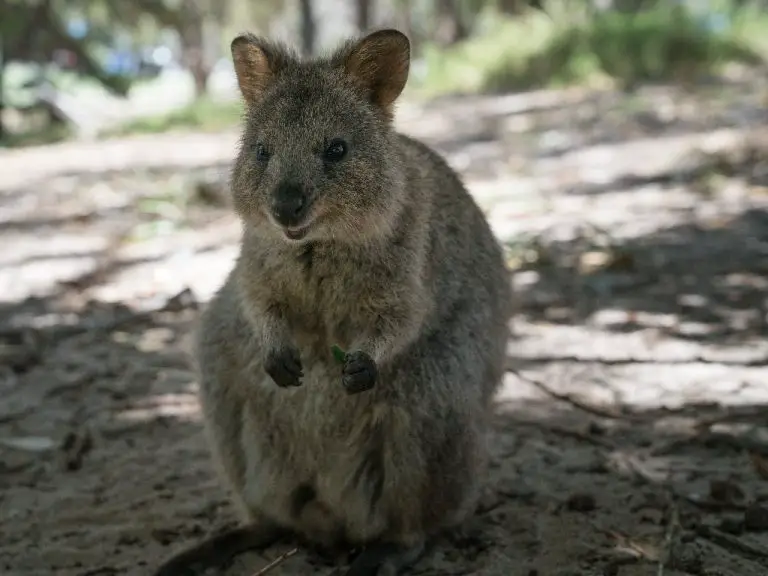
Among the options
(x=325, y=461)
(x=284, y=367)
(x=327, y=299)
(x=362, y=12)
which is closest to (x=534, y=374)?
(x=325, y=461)

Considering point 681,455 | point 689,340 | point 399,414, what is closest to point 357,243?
point 399,414

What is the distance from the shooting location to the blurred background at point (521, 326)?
3.12 m

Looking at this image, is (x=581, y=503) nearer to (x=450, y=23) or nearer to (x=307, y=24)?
(x=307, y=24)

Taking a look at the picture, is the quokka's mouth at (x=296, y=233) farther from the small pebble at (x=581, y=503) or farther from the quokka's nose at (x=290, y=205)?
the small pebble at (x=581, y=503)

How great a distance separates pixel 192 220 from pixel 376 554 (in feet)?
17.0

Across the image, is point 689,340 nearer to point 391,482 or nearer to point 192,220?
point 391,482

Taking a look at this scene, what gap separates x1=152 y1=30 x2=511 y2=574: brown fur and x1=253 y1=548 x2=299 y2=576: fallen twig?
9 cm

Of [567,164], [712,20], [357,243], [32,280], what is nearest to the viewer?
Result: [357,243]

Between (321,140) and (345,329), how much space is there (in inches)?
23.1

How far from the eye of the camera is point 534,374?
4.46m

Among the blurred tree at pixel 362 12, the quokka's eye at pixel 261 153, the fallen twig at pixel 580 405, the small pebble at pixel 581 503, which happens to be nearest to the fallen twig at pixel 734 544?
the small pebble at pixel 581 503

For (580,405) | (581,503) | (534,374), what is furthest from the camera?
(534,374)

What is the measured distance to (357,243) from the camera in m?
2.79

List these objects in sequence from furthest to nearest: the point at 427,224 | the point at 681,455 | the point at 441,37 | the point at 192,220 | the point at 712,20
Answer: the point at 441,37
the point at 712,20
the point at 192,220
the point at 681,455
the point at 427,224
